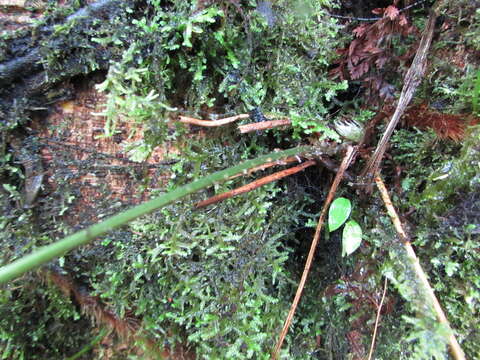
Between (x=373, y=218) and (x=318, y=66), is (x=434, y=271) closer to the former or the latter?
(x=373, y=218)

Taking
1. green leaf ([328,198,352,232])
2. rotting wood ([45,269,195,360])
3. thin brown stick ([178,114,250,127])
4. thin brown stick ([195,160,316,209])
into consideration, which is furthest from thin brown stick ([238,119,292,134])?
rotting wood ([45,269,195,360])

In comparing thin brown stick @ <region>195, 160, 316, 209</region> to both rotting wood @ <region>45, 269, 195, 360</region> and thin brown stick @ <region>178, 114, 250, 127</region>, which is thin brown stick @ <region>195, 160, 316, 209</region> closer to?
thin brown stick @ <region>178, 114, 250, 127</region>

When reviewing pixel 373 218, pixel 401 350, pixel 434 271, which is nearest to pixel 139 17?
pixel 373 218

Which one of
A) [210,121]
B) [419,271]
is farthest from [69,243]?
[419,271]

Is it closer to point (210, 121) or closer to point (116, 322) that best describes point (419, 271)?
point (210, 121)

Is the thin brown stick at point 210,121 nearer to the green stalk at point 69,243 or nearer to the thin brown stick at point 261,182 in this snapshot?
the thin brown stick at point 261,182

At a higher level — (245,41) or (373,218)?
(245,41)
